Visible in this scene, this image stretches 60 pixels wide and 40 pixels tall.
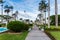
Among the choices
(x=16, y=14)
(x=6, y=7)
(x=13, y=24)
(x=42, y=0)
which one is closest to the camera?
(x=13, y=24)

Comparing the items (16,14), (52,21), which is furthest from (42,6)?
(16,14)

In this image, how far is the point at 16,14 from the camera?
14750 cm

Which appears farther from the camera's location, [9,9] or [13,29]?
[9,9]

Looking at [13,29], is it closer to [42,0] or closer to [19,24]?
[19,24]

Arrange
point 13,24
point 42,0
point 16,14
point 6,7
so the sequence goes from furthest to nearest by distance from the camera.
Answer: point 16,14 → point 6,7 → point 42,0 → point 13,24

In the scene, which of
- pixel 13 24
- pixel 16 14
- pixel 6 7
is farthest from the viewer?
pixel 16 14

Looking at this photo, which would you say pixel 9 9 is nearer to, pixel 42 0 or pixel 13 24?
pixel 42 0

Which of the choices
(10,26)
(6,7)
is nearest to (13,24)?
(10,26)

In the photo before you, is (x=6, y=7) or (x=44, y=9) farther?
(x=6, y=7)

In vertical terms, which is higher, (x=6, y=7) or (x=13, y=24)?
(x=6, y=7)

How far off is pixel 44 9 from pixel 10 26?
210ft

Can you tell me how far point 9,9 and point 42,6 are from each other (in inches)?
1141

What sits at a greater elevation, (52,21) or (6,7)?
(6,7)

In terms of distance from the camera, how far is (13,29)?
3384 cm
